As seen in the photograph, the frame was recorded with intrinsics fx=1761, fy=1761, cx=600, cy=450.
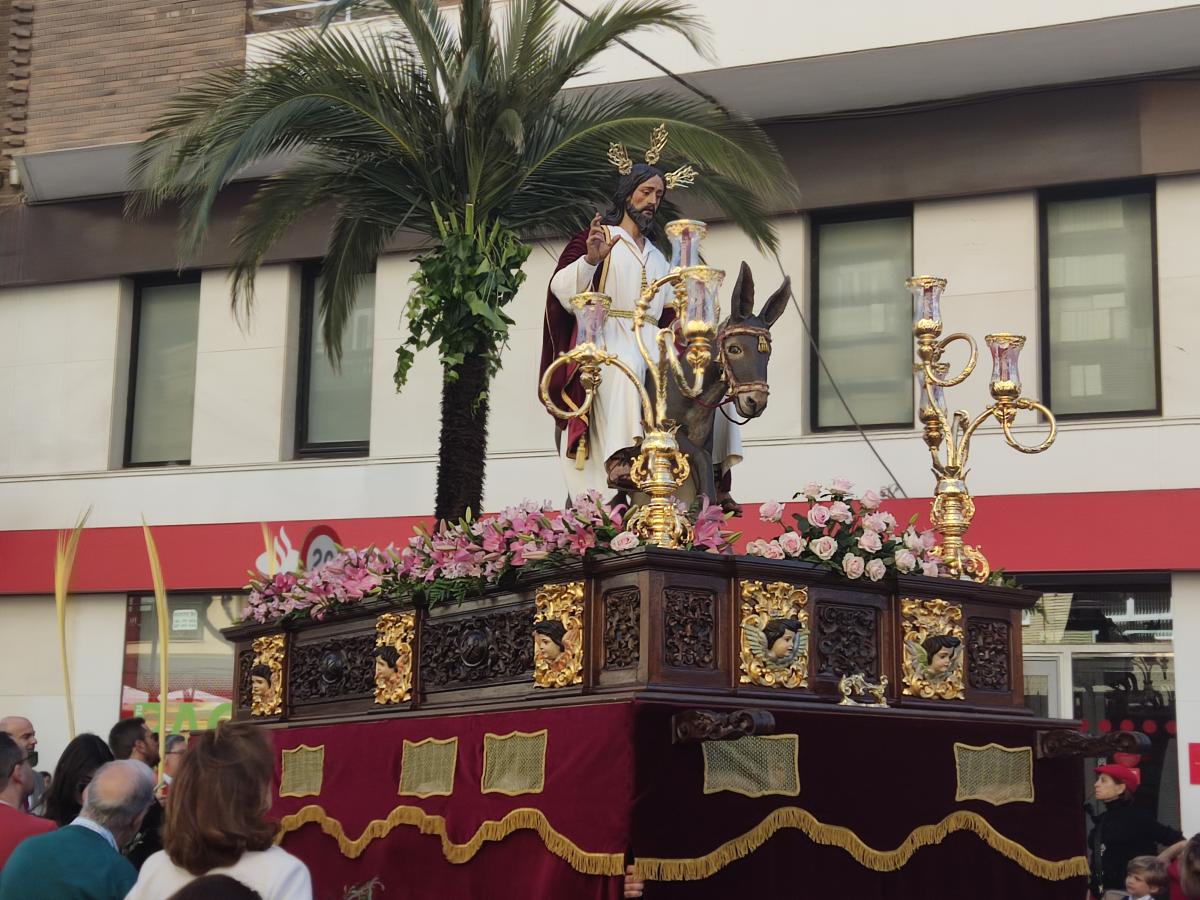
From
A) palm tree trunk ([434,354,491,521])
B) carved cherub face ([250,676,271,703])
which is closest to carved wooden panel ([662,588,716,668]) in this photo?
carved cherub face ([250,676,271,703])

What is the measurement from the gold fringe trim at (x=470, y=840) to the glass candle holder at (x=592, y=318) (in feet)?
7.39

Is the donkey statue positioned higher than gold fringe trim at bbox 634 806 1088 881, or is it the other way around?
the donkey statue

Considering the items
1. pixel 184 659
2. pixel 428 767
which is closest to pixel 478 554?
pixel 428 767

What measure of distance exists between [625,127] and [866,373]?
5.26 metres

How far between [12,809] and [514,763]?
89.0 inches

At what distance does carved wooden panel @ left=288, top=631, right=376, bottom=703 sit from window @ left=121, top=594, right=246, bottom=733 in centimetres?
999

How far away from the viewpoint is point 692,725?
7.32m

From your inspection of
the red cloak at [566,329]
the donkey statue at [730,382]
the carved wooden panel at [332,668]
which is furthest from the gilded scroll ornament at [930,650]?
the carved wooden panel at [332,668]

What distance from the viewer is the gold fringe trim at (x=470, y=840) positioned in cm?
743

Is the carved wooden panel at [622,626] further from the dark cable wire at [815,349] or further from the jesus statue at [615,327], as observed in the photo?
the dark cable wire at [815,349]

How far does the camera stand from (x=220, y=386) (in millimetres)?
20844

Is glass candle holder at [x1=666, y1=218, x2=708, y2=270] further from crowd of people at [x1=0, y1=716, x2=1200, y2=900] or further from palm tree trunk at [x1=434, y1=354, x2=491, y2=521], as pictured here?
palm tree trunk at [x1=434, y1=354, x2=491, y2=521]

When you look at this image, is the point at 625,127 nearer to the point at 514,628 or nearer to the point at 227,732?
the point at 514,628

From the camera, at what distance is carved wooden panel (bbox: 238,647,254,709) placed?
36.1ft
